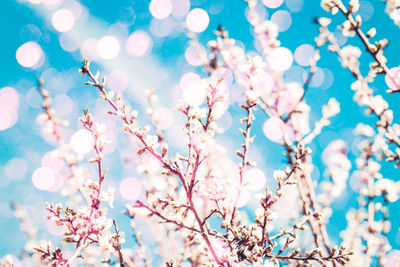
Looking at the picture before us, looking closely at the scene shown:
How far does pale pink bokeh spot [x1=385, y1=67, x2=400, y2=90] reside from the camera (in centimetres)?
198

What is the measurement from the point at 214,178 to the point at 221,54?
1631 mm

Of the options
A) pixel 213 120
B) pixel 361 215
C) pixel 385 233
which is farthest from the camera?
pixel 361 215

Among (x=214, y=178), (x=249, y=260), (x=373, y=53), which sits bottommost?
(x=249, y=260)

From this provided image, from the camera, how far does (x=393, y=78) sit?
1.99 metres

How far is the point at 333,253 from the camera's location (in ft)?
5.63

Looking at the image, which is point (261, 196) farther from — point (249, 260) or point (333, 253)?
point (333, 253)

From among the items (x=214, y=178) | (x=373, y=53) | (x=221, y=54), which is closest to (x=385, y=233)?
(x=373, y=53)

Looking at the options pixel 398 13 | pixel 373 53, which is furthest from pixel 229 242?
pixel 398 13

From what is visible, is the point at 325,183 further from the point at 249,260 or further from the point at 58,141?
the point at 58,141

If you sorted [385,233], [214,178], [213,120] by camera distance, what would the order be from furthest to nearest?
[385,233] < [214,178] < [213,120]

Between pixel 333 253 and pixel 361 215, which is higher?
pixel 361 215

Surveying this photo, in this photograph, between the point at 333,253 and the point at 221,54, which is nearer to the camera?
the point at 333,253

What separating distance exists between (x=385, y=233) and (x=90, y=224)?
3018 millimetres

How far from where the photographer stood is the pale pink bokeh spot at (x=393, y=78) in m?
1.98
